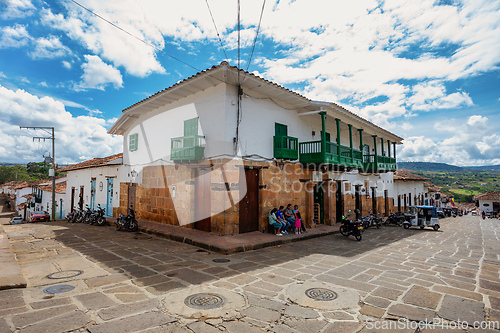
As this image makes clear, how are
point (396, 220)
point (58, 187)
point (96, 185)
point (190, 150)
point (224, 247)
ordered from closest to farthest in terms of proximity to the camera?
point (224, 247) < point (190, 150) < point (396, 220) < point (96, 185) < point (58, 187)

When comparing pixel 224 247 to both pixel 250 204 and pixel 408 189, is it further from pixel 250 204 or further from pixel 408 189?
pixel 408 189

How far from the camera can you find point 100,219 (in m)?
13.4

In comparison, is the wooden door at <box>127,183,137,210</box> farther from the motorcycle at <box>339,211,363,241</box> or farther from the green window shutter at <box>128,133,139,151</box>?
the motorcycle at <box>339,211,363,241</box>

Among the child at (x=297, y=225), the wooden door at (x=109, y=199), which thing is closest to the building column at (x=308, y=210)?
the child at (x=297, y=225)

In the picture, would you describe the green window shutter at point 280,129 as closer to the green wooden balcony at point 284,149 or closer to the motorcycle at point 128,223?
the green wooden balcony at point 284,149

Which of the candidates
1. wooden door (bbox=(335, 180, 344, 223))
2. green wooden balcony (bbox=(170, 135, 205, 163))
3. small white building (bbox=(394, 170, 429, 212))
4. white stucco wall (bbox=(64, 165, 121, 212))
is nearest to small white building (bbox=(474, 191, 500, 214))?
small white building (bbox=(394, 170, 429, 212))

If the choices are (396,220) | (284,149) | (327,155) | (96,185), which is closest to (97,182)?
Answer: (96,185)

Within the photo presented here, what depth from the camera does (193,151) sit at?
32.1ft

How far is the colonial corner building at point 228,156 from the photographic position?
9.59 meters

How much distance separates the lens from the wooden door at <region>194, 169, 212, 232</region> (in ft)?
33.3

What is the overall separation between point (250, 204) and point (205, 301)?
6492 mm

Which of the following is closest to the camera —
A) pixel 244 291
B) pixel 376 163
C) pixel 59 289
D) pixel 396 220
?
pixel 59 289

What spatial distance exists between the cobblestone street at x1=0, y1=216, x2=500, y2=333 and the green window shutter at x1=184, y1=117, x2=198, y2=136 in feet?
17.0

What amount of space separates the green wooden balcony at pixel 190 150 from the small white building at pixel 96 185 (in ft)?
22.5
